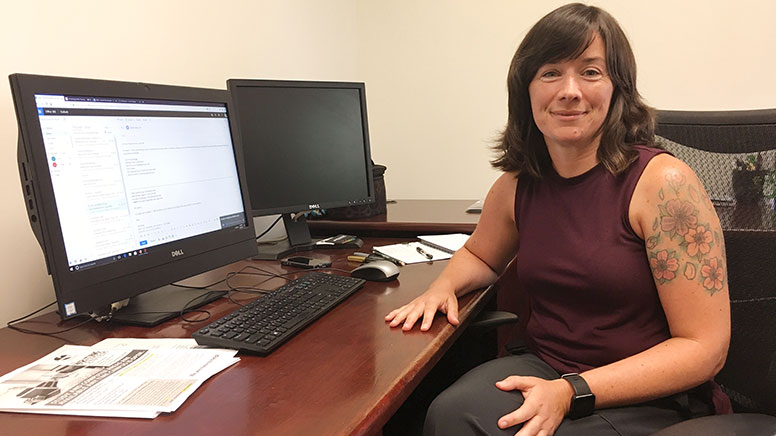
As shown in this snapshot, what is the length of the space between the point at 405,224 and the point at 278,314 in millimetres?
879

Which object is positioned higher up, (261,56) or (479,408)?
(261,56)

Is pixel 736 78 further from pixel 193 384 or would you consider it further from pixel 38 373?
pixel 38 373

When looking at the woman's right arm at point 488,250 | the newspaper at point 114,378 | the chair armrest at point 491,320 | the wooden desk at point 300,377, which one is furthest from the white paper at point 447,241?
the newspaper at point 114,378

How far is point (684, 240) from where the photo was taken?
1.04m

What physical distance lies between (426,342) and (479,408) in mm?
156

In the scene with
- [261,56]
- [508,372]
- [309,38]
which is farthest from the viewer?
[309,38]

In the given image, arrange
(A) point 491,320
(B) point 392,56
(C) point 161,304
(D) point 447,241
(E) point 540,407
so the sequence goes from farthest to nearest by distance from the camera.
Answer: (B) point 392,56, (D) point 447,241, (A) point 491,320, (C) point 161,304, (E) point 540,407

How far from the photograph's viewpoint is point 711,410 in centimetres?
108

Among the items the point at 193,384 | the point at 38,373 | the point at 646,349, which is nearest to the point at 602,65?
the point at 646,349

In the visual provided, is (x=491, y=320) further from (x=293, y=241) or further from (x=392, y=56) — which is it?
(x=392, y=56)

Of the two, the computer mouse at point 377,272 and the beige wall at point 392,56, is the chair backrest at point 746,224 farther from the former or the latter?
the beige wall at point 392,56

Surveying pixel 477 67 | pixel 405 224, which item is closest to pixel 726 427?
pixel 405 224

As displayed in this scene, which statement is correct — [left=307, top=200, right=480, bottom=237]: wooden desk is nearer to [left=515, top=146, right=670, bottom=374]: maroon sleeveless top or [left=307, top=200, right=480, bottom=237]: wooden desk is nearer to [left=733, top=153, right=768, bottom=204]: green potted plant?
[left=515, top=146, right=670, bottom=374]: maroon sleeveless top

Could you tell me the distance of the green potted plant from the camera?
114 cm
